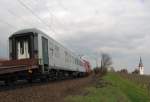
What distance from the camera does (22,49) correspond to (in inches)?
815

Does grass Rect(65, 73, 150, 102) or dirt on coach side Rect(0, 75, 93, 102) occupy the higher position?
→ dirt on coach side Rect(0, 75, 93, 102)

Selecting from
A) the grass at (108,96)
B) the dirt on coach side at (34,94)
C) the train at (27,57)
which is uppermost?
the train at (27,57)

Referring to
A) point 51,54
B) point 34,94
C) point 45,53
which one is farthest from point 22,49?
point 34,94

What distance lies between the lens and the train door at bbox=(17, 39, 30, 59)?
20438 millimetres

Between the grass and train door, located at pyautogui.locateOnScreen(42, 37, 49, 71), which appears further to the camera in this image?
train door, located at pyautogui.locateOnScreen(42, 37, 49, 71)

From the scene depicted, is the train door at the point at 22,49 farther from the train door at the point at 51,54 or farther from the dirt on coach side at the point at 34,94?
the dirt on coach side at the point at 34,94

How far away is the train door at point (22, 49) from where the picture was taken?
805 inches

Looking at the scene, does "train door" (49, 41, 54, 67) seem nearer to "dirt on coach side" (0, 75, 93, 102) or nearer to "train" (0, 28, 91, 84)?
"train" (0, 28, 91, 84)

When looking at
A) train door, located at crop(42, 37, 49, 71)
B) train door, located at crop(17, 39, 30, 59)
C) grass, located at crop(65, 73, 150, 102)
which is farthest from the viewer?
train door, located at crop(42, 37, 49, 71)

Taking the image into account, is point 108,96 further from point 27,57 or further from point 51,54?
point 51,54

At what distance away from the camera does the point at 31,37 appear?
20.3 meters

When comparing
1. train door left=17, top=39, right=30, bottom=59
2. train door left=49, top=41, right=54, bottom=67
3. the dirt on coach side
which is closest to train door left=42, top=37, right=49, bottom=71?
train door left=49, top=41, right=54, bottom=67

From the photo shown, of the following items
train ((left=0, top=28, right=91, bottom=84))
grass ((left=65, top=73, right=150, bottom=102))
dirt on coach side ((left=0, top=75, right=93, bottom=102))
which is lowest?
grass ((left=65, top=73, right=150, bottom=102))

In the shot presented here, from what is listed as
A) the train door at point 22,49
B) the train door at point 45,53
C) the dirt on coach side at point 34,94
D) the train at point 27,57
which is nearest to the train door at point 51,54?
the train at point 27,57
